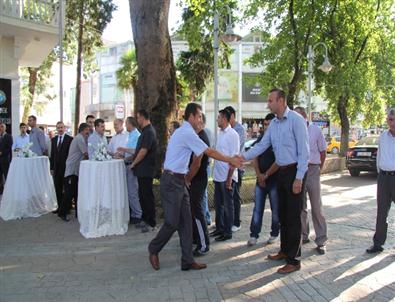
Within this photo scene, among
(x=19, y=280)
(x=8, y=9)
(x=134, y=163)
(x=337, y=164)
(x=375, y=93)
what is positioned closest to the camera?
(x=19, y=280)

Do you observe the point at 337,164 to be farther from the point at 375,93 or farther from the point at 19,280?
the point at 19,280

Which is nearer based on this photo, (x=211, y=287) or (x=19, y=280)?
(x=211, y=287)

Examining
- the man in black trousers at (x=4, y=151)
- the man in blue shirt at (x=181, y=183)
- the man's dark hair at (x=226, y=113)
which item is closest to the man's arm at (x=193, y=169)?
the man in blue shirt at (x=181, y=183)

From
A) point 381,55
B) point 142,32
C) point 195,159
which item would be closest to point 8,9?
point 142,32

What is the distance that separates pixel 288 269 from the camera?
5.41 metres

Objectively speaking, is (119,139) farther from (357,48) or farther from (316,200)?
(357,48)

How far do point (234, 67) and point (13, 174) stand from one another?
5120cm

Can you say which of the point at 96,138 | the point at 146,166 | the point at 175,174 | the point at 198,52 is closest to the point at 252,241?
the point at 175,174

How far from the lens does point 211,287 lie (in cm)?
498

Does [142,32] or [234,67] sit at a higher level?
[234,67]

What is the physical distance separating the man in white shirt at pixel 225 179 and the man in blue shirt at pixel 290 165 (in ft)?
4.19

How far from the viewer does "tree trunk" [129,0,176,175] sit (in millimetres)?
9266

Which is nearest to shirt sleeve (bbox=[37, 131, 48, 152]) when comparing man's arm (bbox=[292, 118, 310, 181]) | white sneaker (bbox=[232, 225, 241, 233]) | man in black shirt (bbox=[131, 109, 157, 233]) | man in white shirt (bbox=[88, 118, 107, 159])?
man in white shirt (bbox=[88, 118, 107, 159])

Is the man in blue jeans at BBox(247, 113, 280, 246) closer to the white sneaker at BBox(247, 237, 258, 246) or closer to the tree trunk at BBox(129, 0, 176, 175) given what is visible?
the white sneaker at BBox(247, 237, 258, 246)
